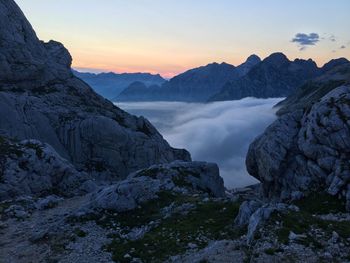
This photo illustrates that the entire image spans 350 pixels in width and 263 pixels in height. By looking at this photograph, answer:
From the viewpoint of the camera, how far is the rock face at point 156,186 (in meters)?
43.6

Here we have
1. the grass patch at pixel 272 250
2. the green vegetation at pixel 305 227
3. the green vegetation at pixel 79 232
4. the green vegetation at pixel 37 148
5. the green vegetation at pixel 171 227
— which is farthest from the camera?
the green vegetation at pixel 37 148

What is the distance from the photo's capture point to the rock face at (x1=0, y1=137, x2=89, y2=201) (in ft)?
189

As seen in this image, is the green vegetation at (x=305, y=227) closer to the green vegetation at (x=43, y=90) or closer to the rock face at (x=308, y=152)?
the rock face at (x=308, y=152)

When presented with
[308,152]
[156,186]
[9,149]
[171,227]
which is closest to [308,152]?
[308,152]

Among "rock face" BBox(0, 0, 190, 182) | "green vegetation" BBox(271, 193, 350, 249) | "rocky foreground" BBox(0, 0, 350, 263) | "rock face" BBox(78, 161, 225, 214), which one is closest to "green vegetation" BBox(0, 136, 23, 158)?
"rocky foreground" BBox(0, 0, 350, 263)

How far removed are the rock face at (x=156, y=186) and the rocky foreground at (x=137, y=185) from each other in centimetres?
17

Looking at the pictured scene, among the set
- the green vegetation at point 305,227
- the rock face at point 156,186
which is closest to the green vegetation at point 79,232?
the rock face at point 156,186

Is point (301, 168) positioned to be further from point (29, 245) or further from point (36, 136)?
point (36, 136)

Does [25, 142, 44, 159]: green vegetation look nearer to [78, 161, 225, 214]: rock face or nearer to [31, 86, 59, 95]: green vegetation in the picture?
[78, 161, 225, 214]: rock face

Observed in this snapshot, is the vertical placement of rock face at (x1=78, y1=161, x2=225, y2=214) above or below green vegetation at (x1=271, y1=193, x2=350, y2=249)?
below

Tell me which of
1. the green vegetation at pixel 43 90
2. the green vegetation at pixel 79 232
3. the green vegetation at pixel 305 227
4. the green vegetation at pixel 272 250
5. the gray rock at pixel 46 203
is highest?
the green vegetation at pixel 43 90

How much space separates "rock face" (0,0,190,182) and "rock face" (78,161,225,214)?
37.3 meters

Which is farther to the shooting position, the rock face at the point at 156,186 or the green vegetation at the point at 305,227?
the rock face at the point at 156,186

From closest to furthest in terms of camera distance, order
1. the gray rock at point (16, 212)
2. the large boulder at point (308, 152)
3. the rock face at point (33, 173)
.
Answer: the gray rock at point (16, 212) → the large boulder at point (308, 152) → the rock face at point (33, 173)
